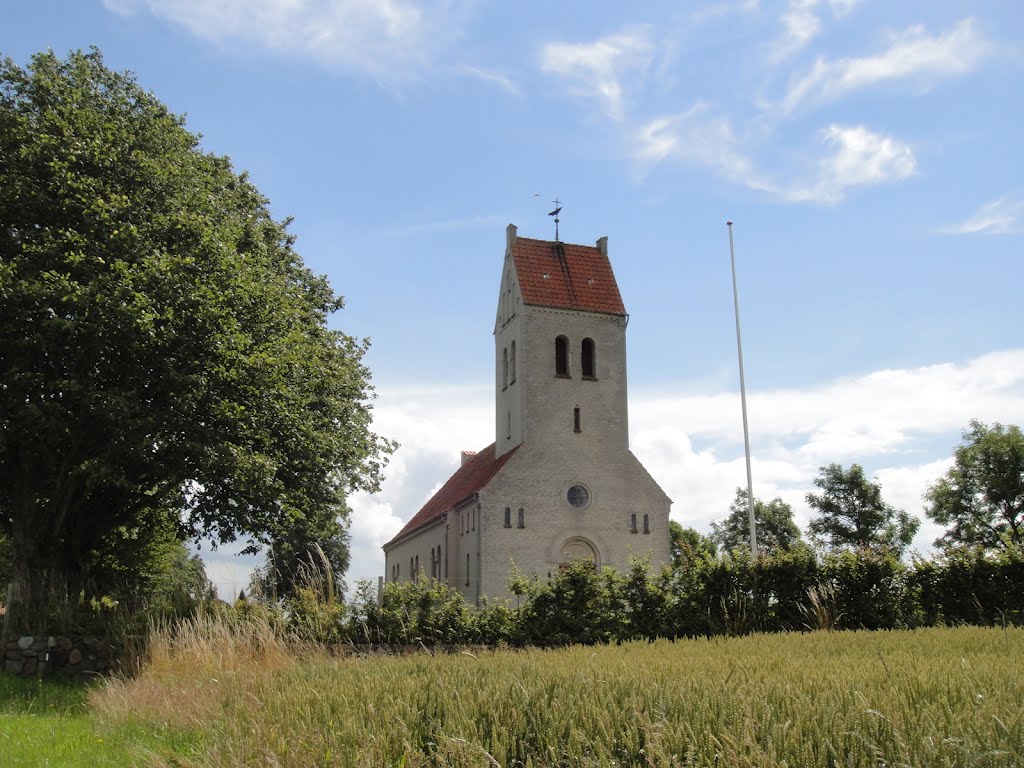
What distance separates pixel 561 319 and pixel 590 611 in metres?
27.6

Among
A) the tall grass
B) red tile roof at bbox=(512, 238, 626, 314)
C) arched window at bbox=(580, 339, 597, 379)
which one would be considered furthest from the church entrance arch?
the tall grass

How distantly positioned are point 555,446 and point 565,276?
369 inches

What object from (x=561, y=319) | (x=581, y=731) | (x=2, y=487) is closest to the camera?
(x=581, y=731)

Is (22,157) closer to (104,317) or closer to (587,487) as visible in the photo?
(104,317)

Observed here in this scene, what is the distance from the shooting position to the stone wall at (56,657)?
16328mm

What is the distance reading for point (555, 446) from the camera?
41.6m

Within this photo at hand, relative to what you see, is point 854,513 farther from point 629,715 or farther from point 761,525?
point 629,715

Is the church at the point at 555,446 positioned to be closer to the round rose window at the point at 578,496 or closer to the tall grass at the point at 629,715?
the round rose window at the point at 578,496

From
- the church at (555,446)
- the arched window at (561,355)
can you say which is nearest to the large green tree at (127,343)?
the church at (555,446)

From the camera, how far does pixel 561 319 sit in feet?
143

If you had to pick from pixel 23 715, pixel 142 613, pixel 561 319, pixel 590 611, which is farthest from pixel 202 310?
pixel 561 319

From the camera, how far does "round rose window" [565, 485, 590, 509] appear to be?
134ft

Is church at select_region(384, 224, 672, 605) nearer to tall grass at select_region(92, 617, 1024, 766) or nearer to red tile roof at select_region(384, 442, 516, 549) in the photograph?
red tile roof at select_region(384, 442, 516, 549)

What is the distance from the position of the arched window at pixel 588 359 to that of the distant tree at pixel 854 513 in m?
23.8
